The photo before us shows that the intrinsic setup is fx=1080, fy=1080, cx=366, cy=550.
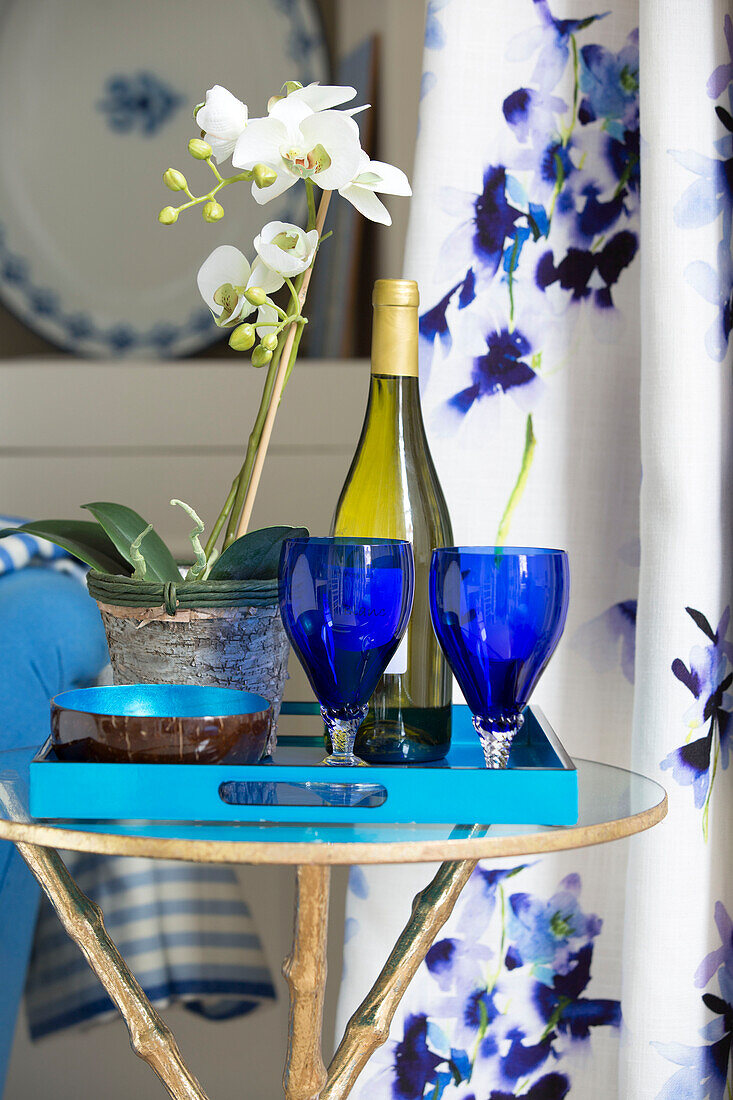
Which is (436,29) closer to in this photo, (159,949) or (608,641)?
(608,641)

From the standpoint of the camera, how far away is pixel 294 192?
1.86 metres

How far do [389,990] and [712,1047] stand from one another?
295 mm

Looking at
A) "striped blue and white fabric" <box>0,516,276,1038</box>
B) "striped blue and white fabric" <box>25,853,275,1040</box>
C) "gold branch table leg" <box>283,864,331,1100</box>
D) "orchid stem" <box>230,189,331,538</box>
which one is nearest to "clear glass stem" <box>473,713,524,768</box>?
"gold branch table leg" <box>283,864,331,1100</box>

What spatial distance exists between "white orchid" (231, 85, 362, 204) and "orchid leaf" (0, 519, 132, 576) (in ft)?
0.82

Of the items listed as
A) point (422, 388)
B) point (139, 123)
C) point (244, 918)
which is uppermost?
point (139, 123)

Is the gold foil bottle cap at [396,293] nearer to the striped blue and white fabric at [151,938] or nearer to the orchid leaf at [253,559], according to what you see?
the orchid leaf at [253,559]

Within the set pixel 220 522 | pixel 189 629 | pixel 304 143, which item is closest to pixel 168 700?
pixel 189 629

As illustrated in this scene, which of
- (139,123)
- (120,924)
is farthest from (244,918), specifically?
(139,123)

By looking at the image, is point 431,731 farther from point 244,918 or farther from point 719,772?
point 244,918

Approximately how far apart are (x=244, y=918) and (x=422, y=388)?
87 cm

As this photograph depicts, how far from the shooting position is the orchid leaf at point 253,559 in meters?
0.67

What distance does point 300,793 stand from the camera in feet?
1.84

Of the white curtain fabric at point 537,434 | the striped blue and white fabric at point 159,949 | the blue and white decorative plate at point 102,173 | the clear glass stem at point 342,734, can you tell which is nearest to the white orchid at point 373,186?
the white curtain fabric at point 537,434

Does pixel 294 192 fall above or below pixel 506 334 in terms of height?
above
